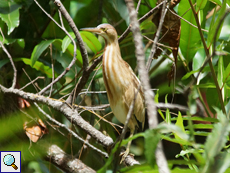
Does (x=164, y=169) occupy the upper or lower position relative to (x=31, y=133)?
upper

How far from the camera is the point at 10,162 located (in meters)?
1.26

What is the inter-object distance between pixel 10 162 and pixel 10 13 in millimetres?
824

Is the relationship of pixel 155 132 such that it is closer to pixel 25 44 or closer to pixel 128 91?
pixel 128 91

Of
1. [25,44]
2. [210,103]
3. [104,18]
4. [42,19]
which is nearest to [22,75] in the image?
[25,44]

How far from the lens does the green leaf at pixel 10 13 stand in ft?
4.79

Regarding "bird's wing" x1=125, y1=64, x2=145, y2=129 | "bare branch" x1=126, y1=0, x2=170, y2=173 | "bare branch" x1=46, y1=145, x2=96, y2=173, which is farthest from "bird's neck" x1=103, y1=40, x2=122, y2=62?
"bare branch" x1=126, y1=0, x2=170, y2=173

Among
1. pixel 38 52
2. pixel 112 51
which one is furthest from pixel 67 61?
pixel 112 51

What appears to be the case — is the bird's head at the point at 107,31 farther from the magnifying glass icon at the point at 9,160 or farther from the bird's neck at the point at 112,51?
the magnifying glass icon at the point at 9,160

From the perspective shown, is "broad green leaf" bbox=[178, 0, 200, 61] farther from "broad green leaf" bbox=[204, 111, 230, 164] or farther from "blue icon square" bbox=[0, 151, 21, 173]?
"broad green leaf" bbox=[204, 111, 230, 164]

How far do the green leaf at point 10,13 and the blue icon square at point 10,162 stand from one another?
63 centimetres

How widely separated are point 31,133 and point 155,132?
1.17 m

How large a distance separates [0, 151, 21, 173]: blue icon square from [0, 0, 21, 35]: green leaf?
2.07 feet

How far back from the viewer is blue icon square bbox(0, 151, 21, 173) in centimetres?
125

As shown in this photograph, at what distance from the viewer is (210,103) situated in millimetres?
1384
